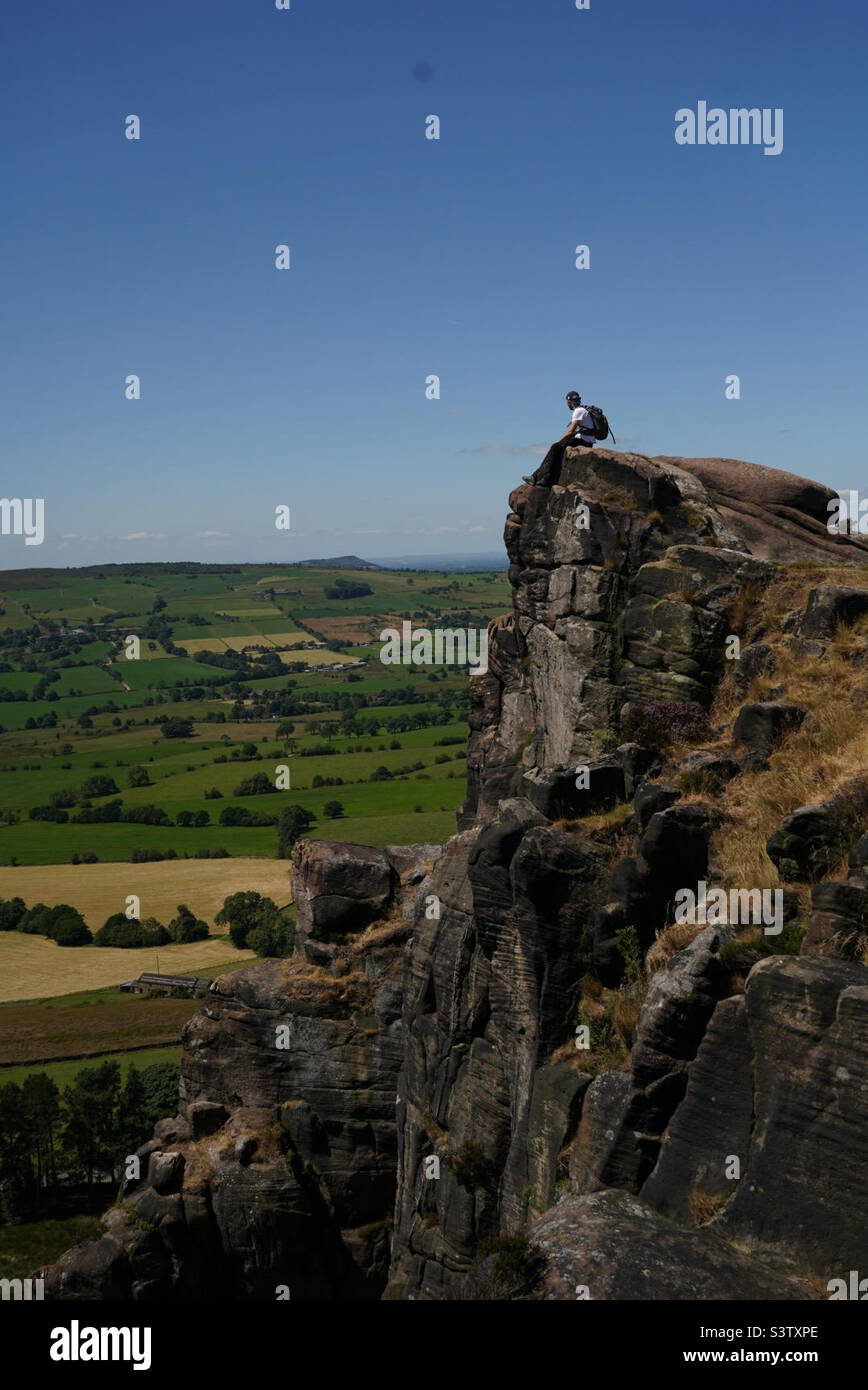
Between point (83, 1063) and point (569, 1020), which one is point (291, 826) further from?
point (569, 1020)

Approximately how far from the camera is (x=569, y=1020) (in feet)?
69.9

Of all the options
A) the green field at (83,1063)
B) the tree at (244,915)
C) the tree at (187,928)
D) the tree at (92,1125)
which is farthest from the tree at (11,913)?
the tree at (92,1125)

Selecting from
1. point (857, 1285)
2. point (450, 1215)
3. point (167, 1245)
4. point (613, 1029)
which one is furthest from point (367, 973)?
point (857, 1285)

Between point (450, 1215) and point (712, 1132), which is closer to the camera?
point (712, 1132)

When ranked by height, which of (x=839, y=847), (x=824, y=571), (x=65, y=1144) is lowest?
(x=65, y=1144)

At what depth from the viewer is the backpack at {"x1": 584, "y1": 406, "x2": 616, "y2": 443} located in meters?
32.3

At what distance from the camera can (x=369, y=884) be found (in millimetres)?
39469

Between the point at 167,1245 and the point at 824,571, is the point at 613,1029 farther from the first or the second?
the point at 167,1245

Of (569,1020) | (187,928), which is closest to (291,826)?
(187,928)

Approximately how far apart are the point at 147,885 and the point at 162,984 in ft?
86.6

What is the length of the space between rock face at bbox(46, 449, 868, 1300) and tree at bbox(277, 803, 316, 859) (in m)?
94.3

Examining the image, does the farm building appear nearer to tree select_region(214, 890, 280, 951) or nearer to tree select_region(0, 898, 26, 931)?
tree select_region(214, 890, 280, 951)

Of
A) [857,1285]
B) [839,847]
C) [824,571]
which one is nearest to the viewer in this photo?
[857,1285]
